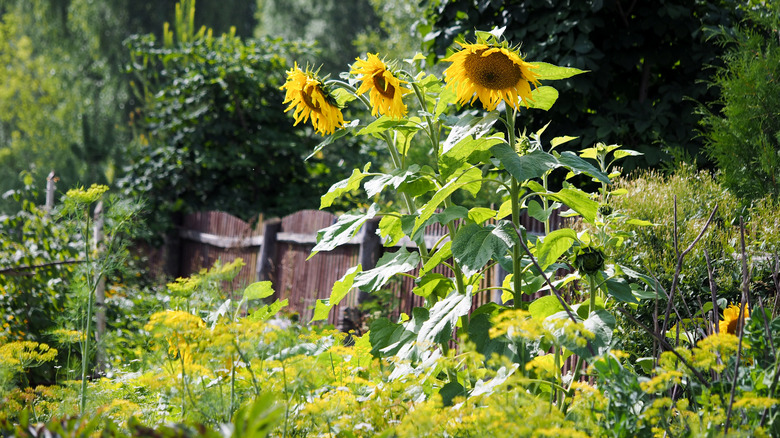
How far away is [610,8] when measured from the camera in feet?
16.5

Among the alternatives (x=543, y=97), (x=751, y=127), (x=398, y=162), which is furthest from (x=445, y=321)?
(x=751, y=127)

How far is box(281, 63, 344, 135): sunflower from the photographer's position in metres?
2.55

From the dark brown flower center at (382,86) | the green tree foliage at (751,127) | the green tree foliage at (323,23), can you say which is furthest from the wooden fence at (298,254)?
the green tree foliage at (323,23)

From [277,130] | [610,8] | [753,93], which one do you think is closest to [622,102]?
[610,8]

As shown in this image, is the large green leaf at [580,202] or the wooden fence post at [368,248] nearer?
the large green leaf at [580,202]

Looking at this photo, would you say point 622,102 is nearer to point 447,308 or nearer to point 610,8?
point 610,8

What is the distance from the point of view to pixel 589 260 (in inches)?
81.0

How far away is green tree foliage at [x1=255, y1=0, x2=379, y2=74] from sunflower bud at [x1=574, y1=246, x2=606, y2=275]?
22.6 metres

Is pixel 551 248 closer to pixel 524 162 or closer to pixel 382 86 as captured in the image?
pixel 524 162

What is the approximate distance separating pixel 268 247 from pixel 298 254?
0.52 metres

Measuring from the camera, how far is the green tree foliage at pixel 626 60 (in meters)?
4.77

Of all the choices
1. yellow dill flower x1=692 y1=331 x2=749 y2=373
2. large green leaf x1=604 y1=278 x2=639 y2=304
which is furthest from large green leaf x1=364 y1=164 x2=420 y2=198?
yellow dill flower x1=692 y1=331 x2=749 y2=373

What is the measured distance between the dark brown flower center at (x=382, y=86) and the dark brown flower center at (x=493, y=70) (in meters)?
0.35

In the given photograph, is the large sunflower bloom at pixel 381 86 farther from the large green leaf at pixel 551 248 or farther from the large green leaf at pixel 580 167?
the large green leaf at pixel 551 248
